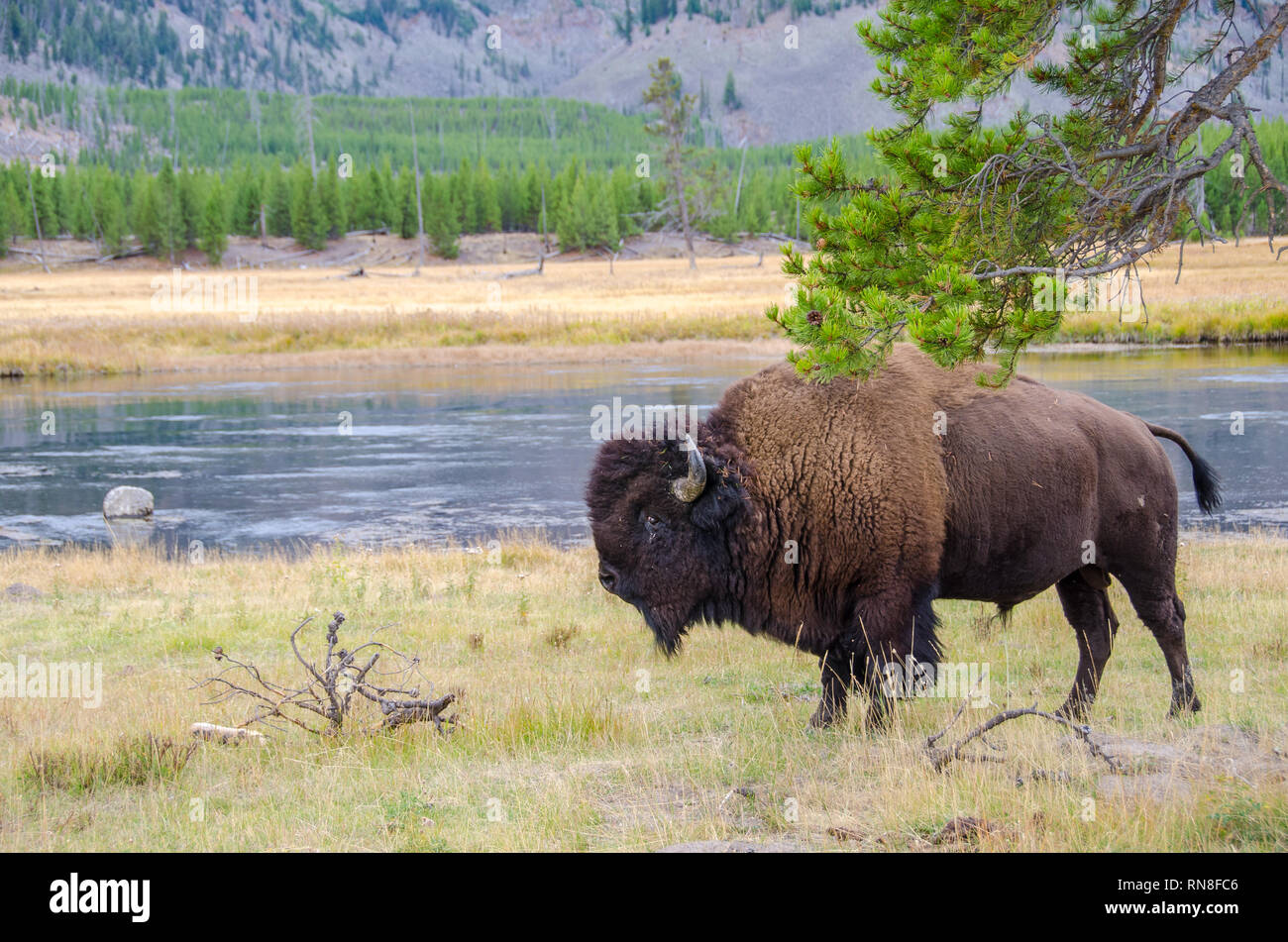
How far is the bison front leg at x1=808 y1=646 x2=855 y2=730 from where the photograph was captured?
6855mm

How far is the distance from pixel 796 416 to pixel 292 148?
7938 inches

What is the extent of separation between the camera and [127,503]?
21375mm

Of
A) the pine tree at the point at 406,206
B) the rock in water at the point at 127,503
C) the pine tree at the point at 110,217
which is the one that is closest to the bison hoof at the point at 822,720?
the rock in water at the point at 127,503

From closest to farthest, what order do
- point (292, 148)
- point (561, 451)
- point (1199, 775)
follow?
point (1199, 775) < point (561, 451) < point (292, 148)

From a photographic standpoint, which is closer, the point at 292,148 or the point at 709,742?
the point at 709,742

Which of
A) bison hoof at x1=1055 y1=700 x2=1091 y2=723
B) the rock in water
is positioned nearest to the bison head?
bison hoof at x1=1055 y1=700 x2=1091 y2=723

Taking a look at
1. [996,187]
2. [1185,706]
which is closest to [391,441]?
[1185,706]

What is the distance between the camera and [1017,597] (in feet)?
24.4

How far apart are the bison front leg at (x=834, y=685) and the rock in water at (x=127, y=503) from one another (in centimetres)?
1791

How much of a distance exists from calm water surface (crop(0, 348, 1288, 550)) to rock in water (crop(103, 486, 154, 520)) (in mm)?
389

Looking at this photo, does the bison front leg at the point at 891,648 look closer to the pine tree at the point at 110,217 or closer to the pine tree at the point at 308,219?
the pine tree at the point at 308,219

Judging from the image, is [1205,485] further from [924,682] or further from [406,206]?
[406,206]
